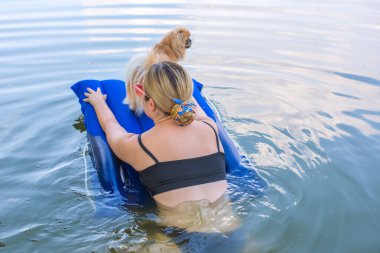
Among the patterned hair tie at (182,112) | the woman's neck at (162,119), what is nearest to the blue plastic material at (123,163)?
the woman's neck at (162,119)

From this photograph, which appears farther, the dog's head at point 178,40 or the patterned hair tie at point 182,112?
the dog's head at point 178,40

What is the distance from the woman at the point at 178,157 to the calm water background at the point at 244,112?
320 millimetres

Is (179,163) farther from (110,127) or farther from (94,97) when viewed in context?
(94,97)

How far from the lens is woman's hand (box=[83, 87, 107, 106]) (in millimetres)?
4393

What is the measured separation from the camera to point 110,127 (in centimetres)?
400

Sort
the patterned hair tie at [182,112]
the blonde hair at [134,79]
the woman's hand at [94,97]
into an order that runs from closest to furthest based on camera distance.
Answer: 1. the patterned hair tie at [182,112]
2. the blonde hair at [134,79]
3. the woman's hand at [94,97]

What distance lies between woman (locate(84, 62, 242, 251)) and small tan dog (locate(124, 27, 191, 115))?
55 centimetres

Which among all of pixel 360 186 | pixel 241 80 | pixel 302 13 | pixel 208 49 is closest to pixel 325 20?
pixel 302 13

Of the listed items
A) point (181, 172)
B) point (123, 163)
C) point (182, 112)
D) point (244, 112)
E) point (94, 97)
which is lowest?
point (244, 112)

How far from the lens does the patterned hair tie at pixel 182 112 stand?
10.5 ft

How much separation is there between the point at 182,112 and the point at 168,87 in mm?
222

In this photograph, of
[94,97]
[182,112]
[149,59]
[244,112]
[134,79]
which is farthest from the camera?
[244,112]

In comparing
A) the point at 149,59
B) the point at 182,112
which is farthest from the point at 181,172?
the point at 149,59

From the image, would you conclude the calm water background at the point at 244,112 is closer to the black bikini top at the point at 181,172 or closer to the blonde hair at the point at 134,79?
the black bikini top at the point at 181,172
